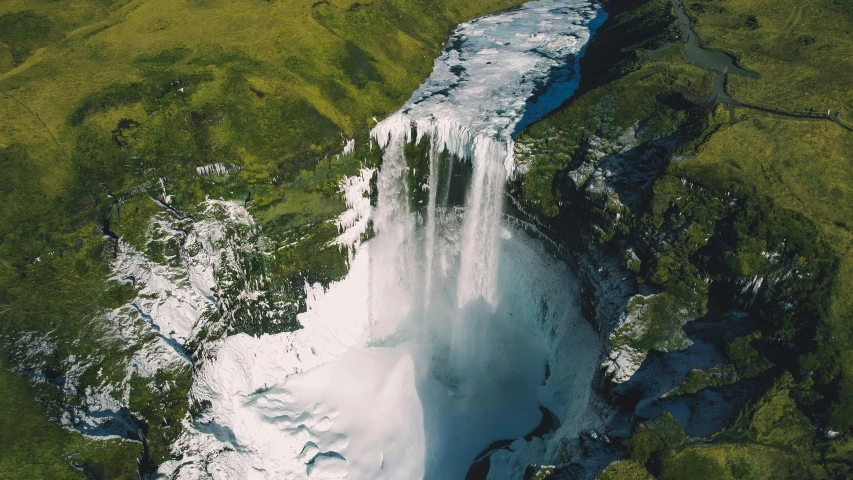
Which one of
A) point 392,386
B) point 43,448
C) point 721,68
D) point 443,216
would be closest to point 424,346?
point 392,386

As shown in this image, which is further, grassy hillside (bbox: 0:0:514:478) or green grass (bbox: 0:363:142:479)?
grassy hillside (bbox: 0:0:514:478)

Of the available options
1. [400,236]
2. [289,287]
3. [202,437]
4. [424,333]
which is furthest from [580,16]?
[202,437]

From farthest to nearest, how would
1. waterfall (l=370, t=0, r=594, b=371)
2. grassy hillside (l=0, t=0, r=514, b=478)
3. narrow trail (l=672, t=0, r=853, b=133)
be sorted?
waterfall (l=370, t=0, r=594, b=371), narrow trail (l=672, t=0, r=853, b=133), grassy hillside (l=0, t=0, r=514, b=478)

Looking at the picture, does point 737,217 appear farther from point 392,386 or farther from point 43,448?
point 43,448

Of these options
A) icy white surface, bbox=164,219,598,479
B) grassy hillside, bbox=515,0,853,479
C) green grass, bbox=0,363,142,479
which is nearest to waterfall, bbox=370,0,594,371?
icy white surface, bbox=164,219,598,479

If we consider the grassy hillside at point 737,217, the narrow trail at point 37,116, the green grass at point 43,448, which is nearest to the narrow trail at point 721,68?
the grassy hillside at point 737,217

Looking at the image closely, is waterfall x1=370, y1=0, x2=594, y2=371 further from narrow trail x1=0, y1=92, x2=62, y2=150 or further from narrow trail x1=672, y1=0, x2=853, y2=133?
narrow trail x1=0, y1=92, x2=62, y2=150

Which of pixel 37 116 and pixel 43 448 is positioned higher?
pixel 37 116
